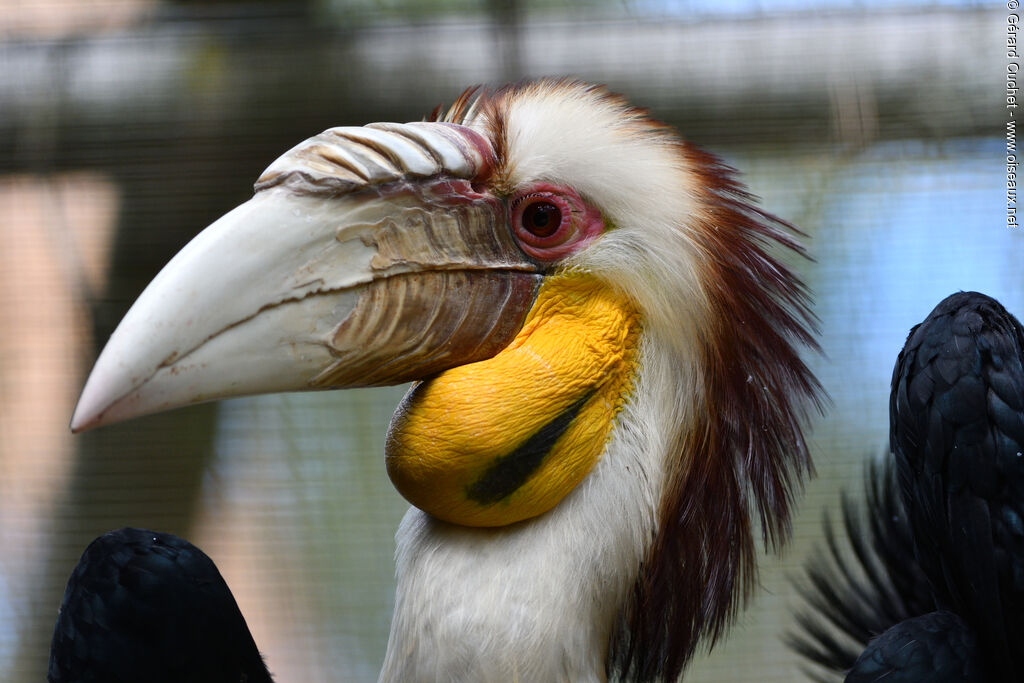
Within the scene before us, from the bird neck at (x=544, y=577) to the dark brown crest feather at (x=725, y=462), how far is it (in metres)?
0.03

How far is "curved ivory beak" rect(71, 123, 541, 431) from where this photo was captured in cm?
81

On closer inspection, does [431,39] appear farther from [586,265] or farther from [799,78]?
[586,265]

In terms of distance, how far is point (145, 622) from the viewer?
3.43ft

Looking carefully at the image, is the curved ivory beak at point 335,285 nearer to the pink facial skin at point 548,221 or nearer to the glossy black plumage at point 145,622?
the pink facial skin at point 548,221

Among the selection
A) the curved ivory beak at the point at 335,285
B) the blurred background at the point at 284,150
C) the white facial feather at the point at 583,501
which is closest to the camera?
the curved ivory beak at the point at 335,285

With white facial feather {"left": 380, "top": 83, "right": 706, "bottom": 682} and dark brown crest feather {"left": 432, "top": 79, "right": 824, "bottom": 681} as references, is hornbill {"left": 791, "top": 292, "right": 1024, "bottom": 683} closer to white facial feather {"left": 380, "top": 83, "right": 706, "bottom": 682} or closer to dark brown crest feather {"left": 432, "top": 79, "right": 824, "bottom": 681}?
dark brown crest feather {"left": 432, "top": 79, "right": 824, "bottom": 681}

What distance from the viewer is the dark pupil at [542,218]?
101 cm

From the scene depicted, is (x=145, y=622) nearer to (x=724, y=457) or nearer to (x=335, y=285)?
(x=335, y=285)

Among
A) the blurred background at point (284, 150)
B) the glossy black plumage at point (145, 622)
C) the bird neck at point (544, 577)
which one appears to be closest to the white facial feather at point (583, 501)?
the bird neck at point (544, 577)

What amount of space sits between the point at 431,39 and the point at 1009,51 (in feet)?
3.55

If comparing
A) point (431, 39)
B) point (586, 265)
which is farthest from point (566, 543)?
point (431, 39)

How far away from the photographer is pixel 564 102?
1032 mm

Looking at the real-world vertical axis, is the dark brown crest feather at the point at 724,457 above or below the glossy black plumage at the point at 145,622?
above

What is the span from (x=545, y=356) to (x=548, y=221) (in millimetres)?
137
